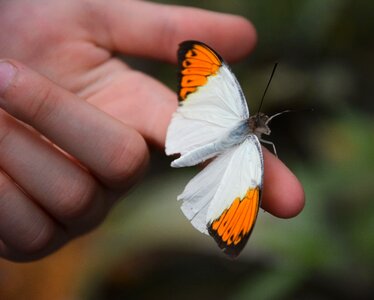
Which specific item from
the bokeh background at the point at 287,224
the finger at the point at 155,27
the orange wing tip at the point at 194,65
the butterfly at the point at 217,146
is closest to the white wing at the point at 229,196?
the butterfly at the point at 217,146

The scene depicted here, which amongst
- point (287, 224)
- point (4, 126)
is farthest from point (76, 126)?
point (287, 224)

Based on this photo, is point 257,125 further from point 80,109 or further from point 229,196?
point 80,109

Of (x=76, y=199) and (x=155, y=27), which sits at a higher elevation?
(x=155, y=27)

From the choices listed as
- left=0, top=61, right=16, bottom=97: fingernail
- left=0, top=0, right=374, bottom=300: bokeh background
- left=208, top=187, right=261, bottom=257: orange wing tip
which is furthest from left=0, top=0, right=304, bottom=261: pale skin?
left=0, top=0, right=374, bottom=300: bokeh background

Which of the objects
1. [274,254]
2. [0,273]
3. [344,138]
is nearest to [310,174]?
[344,138]

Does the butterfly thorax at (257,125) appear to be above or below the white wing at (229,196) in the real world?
above

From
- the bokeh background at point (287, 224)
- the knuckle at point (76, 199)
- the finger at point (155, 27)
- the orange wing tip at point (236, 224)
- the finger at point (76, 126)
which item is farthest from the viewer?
the bokeh background at point (287, 224)

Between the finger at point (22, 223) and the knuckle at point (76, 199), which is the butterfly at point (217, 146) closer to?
the knuckle at point (76, 199)
